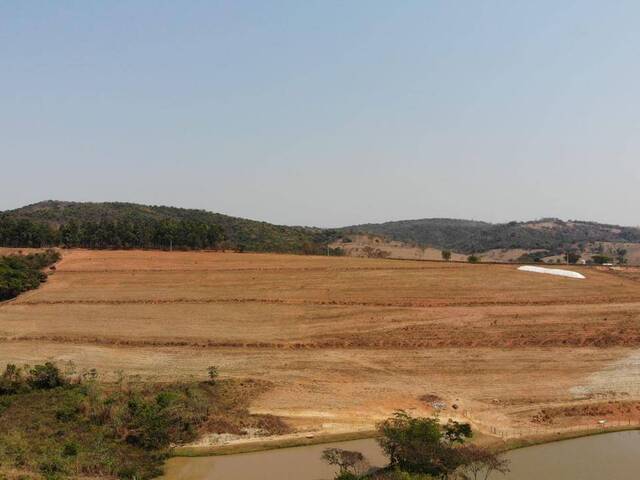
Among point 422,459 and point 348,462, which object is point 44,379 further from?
point 422,459

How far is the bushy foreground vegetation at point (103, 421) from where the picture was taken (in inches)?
786

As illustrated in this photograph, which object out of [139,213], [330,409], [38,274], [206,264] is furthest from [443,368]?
[139,213]

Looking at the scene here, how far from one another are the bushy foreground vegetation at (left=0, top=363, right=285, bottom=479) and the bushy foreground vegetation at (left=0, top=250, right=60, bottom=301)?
2702cm

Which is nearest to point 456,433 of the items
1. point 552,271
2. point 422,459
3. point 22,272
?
point 422,459

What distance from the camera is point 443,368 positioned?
34.0m

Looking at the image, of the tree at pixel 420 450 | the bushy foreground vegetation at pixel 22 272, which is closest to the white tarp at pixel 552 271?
the tree at pixel 420 450

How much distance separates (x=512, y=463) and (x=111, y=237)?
75.8 metres

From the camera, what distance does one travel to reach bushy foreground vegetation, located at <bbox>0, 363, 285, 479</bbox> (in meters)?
20.0

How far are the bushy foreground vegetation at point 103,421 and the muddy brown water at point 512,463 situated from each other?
5.87 ft

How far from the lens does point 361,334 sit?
41469 mm

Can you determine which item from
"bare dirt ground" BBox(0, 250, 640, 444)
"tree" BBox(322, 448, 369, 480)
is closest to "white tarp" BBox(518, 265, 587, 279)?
"bare dirt ground" BBox(0, 250, 640, 444)

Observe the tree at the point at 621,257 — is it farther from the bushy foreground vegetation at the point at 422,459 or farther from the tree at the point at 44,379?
the tree at the point at 44,379

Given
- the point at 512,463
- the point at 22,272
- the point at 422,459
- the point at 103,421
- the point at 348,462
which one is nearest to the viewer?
the point at 422,459

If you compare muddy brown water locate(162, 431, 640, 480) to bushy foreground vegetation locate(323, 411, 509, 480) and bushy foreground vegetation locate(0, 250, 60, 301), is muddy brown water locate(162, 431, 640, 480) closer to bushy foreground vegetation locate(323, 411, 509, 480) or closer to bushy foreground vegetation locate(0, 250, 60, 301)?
bushy foreground vegetation locate(323, 411, 509, 480)
